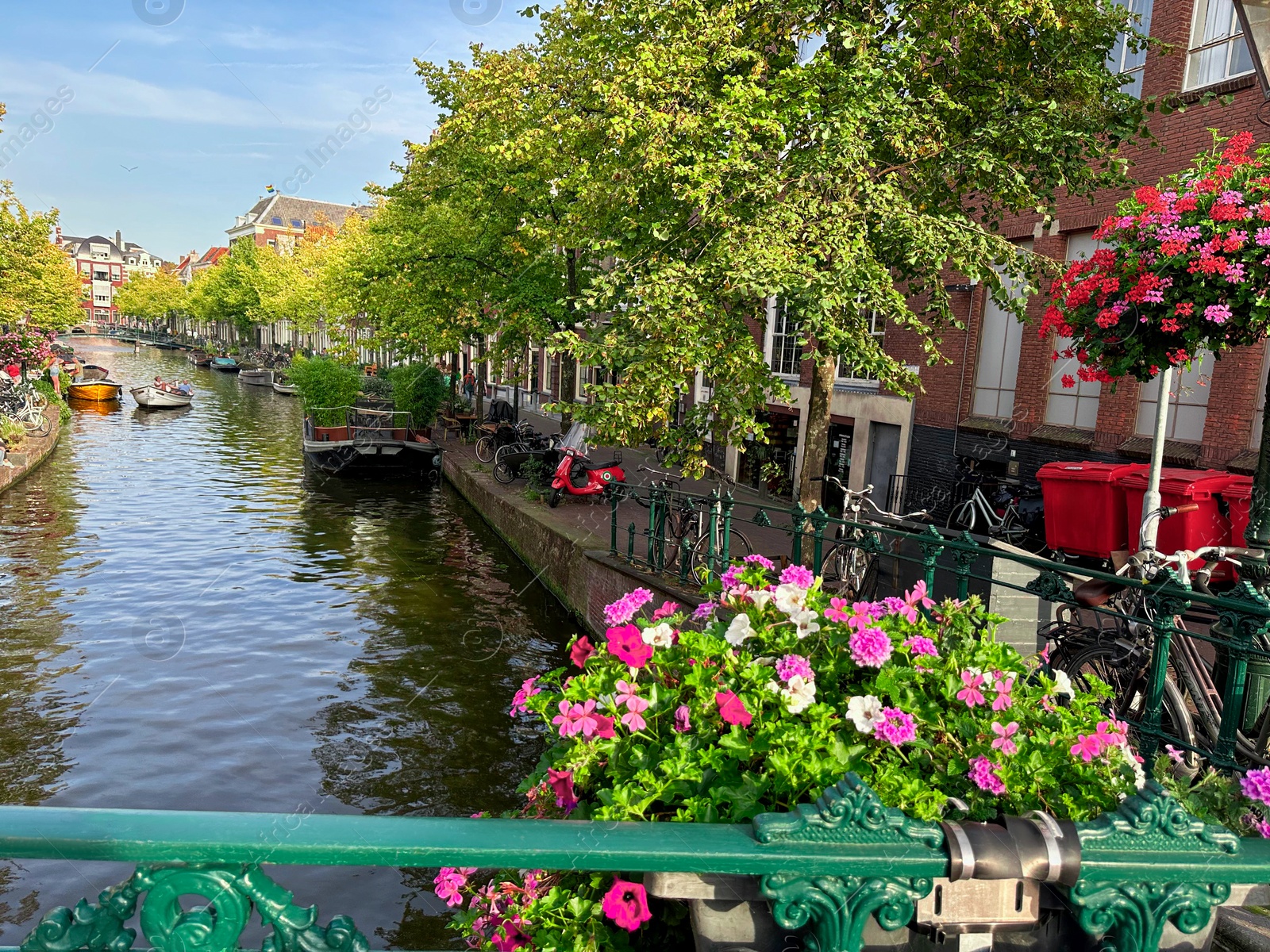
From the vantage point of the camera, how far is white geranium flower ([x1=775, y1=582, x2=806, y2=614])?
247 centimetres

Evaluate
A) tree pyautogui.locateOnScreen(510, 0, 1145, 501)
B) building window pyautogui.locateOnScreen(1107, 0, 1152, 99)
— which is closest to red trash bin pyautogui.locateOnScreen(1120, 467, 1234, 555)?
tree pyautogui.locateOnScreen(510, 0, 1145, 501)

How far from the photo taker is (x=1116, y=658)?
5.06 m

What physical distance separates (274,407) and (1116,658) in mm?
42135

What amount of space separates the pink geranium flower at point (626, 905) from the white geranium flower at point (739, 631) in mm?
757

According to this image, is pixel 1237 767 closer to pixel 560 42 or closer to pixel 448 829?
pixel 448 829

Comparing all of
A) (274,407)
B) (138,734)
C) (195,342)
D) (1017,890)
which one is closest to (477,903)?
(1017,890)

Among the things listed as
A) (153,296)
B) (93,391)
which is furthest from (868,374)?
(153,296)

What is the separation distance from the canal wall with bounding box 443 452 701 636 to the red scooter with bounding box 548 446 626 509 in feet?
1.01

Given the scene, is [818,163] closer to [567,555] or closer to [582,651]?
[567,555]

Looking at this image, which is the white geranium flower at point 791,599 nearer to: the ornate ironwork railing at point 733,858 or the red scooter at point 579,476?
the ornate ironwork railing at point 733,858

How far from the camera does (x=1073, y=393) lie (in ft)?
42.1

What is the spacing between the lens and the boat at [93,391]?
131 feet

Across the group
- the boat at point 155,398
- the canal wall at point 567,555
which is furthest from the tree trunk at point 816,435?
the boat at point 155,398

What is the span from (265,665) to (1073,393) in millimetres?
10973
